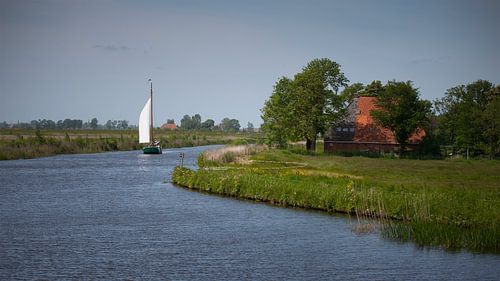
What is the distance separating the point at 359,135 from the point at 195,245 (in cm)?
6884

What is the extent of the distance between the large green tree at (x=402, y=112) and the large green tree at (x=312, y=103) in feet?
22.9

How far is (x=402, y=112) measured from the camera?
86.0m

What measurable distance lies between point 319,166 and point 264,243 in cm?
3482

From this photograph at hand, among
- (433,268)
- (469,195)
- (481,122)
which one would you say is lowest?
(433,268)

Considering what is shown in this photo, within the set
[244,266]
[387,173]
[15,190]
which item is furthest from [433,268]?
[15,190]

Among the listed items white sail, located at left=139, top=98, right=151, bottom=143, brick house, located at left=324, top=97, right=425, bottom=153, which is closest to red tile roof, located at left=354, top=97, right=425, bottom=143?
brick house, located at left=324, top=97, right=425, bottom=153

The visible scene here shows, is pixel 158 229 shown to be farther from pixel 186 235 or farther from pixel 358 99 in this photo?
pixel 358 99

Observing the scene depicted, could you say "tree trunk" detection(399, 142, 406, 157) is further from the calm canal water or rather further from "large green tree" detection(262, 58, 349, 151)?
the calm canal water

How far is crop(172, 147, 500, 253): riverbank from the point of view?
29.5 metres

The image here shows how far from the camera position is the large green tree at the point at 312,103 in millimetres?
89438

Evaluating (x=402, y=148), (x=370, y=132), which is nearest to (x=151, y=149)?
(x=370, y=132)

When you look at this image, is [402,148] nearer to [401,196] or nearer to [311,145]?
[311,145]

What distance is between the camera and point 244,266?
84.0 feet

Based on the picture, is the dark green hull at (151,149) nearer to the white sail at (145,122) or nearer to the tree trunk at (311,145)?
the white sail at (145,122)
